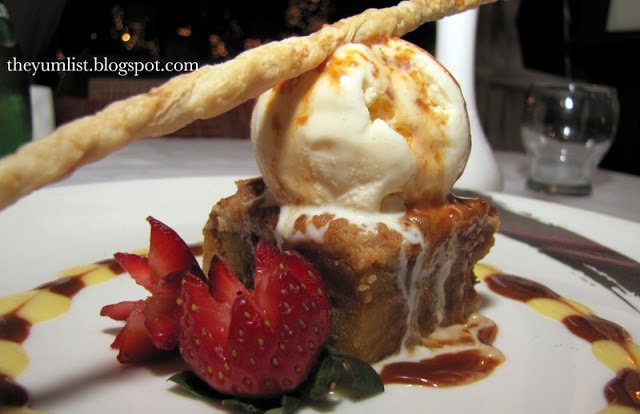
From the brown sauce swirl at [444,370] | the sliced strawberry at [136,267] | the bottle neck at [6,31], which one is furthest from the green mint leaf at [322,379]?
the bottle neck at [6,31]

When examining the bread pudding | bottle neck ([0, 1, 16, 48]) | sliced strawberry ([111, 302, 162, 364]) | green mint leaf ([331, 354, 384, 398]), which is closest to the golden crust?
the bread pudding

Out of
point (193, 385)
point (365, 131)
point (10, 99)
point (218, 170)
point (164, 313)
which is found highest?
point (365, 131)

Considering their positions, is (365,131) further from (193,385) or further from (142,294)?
(142,294)

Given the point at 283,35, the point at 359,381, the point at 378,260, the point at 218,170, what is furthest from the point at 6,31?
the point at 283,35

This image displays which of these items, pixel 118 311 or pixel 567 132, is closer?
pixel 118 311

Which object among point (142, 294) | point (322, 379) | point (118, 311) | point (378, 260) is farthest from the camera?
point (142, 294)

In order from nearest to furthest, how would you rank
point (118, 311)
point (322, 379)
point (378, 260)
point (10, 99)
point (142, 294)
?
point (322, 379) → point (378, 260) → point (118, 311) → point (142, 294) → point (10, 99)

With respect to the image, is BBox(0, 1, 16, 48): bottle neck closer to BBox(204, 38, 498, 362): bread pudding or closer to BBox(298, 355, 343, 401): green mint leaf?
BBox(204, 38, 498, 362): bread pudding
